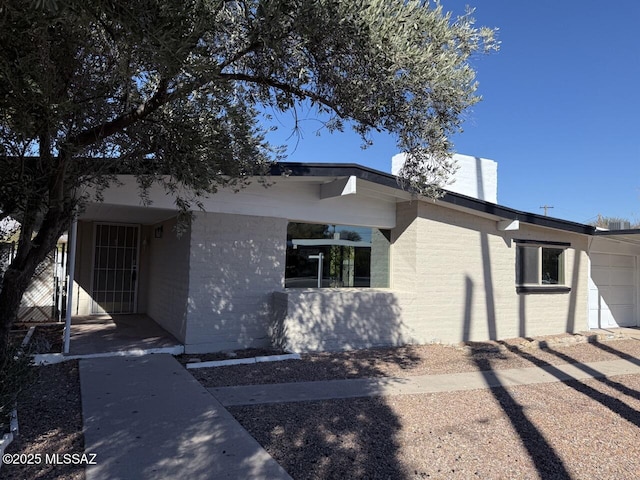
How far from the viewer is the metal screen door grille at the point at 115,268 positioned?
39.8 ft

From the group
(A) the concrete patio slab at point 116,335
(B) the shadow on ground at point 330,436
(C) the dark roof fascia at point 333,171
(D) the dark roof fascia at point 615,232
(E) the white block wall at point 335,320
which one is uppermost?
(C) the dark roof fascia at point 333,171

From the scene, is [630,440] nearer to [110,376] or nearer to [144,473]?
[144,473]

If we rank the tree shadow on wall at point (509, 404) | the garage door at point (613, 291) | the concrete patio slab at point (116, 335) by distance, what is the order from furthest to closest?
the garage door at point (613, 291)
the concrete patio slab at point (116, 335)
the tree shadow on wall at point (509, 404)

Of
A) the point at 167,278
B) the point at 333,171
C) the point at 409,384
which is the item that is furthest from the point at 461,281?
the point at 167,278

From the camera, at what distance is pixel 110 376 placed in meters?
6.68

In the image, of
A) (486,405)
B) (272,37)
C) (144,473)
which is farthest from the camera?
(486,405)

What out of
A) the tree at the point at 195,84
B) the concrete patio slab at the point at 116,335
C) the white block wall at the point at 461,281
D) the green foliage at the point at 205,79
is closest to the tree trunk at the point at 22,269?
the tree at the point at 195,84

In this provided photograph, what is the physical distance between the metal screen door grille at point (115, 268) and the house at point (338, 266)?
26 millimetres

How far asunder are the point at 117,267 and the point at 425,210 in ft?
25.7

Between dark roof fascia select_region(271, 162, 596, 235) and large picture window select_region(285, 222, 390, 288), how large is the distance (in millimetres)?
1618

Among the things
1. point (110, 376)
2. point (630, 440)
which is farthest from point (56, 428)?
point (630, 440)

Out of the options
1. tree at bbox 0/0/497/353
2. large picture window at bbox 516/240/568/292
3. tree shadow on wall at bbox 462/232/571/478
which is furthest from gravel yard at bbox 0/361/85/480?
large picture window at bbox 516/240/568/292

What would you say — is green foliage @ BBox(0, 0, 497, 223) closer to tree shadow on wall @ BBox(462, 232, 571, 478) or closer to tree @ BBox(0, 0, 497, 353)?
tree @ BBox(0, 0, 497, 353)

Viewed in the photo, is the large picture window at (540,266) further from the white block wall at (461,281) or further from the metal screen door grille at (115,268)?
the metal screen door grille at (115,268)
